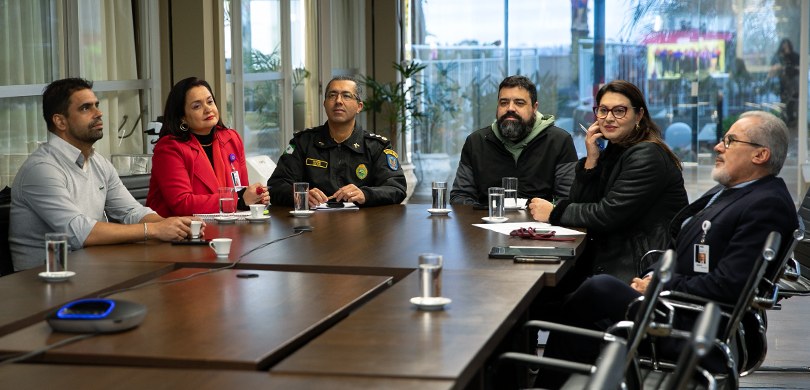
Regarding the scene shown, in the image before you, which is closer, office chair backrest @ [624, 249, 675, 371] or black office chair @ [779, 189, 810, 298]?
office chair backrest @ [624, 249, 675, 371]

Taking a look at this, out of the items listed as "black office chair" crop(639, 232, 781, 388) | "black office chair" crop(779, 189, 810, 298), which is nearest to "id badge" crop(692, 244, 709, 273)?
"black office chair" crop(639, 232, 781, 388)

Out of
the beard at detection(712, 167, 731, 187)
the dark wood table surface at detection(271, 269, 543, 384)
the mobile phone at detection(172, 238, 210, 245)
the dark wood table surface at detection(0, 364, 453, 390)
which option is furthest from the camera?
the mobile phone at detection(172, 238, 210, 245)

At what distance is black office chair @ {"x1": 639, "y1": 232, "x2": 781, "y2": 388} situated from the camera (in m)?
2.96

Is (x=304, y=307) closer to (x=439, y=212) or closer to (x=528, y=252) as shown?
(x=528, y=252)

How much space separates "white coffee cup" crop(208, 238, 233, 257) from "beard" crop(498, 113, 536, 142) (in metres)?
2.25

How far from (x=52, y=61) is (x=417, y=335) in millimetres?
4136

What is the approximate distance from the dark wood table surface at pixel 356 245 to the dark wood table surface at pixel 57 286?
16cm

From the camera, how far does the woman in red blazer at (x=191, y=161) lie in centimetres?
485

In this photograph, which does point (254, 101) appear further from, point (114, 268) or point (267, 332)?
point (267, 332)

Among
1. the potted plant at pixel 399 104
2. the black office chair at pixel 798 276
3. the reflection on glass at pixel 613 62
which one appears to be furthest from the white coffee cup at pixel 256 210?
the reflection on glass at pixel 613 62

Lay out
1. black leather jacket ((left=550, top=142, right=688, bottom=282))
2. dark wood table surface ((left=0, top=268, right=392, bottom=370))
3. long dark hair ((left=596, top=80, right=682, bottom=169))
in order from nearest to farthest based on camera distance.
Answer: dark wood table surface ((left=0, top=268, right=392, bottom=370)), black leather jacket ((left=550, top=142, right=688, bottom=282)), long dark hair ((left=596, top=80, right=682, bottom=169))

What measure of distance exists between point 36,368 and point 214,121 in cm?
299

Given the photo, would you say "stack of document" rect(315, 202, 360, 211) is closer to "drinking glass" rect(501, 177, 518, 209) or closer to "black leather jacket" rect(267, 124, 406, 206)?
"black leather jacket" rect(267, 124, 406, 206)

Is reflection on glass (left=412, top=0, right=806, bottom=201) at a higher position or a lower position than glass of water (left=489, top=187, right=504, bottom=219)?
higher
